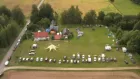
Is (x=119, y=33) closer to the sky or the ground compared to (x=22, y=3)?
closer to the ground

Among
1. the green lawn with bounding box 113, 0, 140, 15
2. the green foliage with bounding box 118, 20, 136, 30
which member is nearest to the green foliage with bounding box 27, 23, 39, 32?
the green foliage with bounding box 118, 20, 136, 30

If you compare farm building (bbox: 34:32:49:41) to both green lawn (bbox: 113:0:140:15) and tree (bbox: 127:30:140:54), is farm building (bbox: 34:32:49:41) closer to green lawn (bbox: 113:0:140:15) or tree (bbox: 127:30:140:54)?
tree (bbox: 127:30:140:54)

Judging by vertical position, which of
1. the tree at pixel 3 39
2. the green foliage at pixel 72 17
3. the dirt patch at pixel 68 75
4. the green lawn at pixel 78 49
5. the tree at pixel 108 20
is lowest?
the dirt patch at pixel 68 75

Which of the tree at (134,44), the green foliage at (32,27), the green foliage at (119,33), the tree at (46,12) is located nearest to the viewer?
the tree at (134,44)

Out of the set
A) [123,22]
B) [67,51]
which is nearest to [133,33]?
[123,22]

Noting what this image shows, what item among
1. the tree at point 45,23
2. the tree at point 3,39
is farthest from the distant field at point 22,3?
the tree at point 3,39

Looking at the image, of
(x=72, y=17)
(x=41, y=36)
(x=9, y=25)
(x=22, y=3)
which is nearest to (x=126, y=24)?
(x=72, y=17)

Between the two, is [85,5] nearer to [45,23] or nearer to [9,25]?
[45,23]

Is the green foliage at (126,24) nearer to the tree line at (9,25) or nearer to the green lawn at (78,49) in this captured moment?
the green lawn at (78,49)
